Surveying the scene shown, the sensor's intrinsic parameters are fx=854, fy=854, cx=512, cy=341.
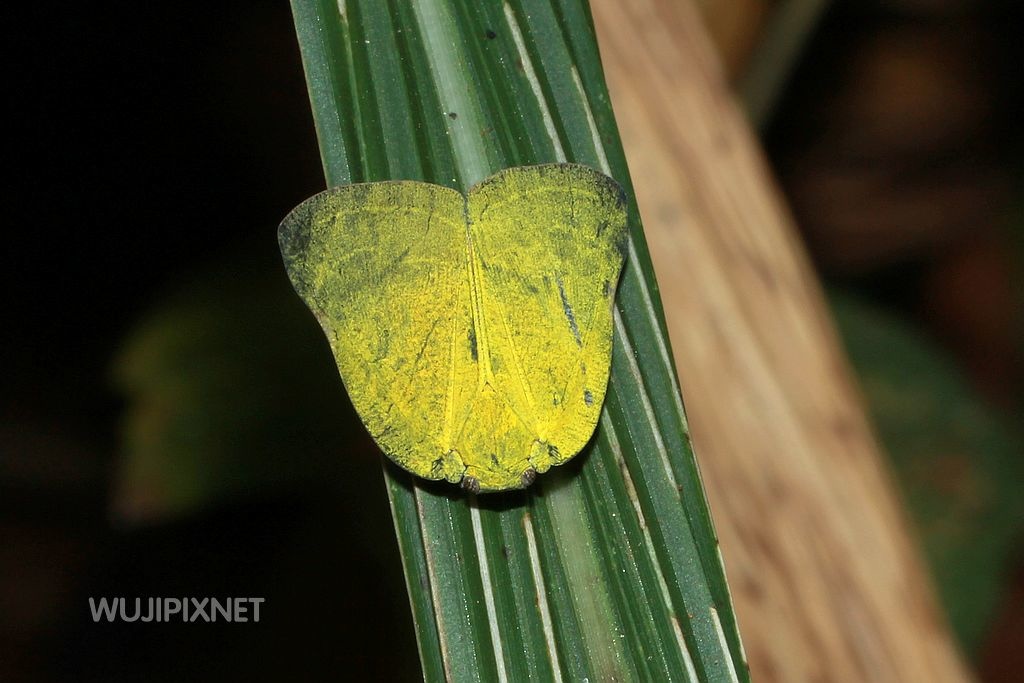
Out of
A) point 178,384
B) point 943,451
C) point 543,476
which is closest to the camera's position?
point 543,476

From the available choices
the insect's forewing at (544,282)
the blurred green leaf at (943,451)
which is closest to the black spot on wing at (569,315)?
the insect's forewing at (544,282)

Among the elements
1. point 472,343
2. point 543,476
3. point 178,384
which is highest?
point 178,384

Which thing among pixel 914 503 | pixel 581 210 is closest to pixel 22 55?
pixel 581 210

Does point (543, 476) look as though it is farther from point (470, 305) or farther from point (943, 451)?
point (943, 451)

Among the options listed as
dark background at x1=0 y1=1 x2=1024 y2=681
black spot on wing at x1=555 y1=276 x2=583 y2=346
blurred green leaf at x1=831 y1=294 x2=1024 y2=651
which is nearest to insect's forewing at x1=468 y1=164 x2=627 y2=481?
black spot on wing at x1=555 y1=276 x2=583 y2=346

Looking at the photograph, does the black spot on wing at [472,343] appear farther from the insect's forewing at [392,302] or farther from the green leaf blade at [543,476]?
the green leaf blade at [543,476]

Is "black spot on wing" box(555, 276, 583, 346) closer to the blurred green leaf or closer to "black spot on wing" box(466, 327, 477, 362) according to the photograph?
"black spot on wing" box(466, 327, 477, 362)

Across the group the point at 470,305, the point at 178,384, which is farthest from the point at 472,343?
the point at 178,384
